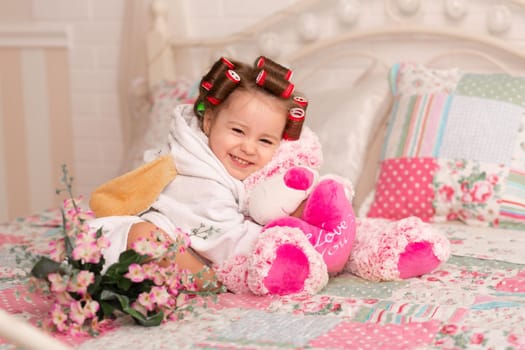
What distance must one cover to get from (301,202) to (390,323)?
43cm

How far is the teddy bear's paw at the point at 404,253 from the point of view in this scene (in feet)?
5.40

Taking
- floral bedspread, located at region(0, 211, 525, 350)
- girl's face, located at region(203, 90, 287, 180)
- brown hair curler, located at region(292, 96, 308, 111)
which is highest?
brown hair curler, located at region(292, 96, 308, 111)

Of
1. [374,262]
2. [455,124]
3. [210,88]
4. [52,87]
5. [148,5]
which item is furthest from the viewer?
[52,87]

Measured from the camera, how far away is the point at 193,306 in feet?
4.93

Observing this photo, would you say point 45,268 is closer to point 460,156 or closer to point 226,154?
point 226,154

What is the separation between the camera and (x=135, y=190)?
174cm

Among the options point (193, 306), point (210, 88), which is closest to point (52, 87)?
point (210, 88)

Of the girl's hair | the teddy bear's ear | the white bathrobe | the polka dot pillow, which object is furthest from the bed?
the girl's hair

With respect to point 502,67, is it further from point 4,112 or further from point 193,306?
point 4,112

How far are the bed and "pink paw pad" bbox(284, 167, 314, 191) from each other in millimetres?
220

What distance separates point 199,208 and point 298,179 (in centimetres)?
22

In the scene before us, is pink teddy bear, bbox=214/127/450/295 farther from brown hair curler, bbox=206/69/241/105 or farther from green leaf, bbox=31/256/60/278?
green leaf, bbox=31/256/60/278

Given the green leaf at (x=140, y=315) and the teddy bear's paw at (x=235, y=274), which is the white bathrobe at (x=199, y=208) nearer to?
the teddy bear's paw at (x=235, y=274)

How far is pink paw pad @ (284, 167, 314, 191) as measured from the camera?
5.60 ft
